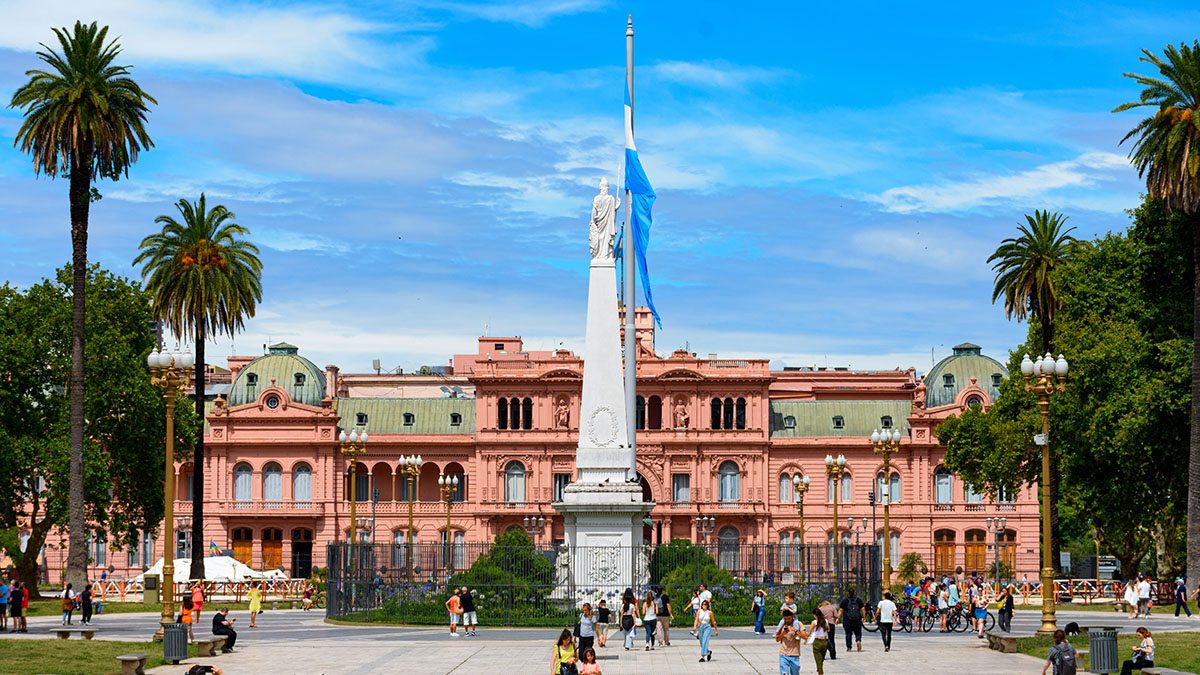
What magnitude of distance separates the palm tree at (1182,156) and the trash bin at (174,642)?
3335cm

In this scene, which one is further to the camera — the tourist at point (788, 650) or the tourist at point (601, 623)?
the tourist at point (601, 623)

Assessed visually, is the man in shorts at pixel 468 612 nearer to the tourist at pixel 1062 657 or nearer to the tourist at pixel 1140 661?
the tourist at pixel 1140 661

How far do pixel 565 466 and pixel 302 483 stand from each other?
51.8ft

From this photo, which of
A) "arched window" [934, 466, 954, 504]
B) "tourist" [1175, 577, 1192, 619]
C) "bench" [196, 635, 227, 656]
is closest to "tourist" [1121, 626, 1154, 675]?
"bench" [196, 635, 227, 656]

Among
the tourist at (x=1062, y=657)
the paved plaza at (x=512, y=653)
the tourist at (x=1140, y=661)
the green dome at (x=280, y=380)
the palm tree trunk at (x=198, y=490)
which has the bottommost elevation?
the paved plaza at (x=512, y=653)

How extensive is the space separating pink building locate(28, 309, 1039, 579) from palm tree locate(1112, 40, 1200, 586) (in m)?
49.3

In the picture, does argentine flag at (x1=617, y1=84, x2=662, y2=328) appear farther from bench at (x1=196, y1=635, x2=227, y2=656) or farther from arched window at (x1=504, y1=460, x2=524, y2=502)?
arched window at (x1=504, y1=460, x2=524, y2=502)

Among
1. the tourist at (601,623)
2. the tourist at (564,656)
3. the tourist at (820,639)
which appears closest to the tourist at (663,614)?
the tourist at (601,623)

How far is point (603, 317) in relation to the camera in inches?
1943

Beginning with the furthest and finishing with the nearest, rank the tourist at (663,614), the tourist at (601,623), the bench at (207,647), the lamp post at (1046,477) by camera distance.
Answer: the tourist at (663,614)
the lamp post at (1046,477)
the tourist at (601,623)
the bench at (207,647)

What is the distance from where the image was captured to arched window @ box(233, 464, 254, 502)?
359 ft

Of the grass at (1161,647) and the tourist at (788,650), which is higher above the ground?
the tourist at (788,650)

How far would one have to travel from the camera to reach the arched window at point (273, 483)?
110 m

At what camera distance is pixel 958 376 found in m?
111
